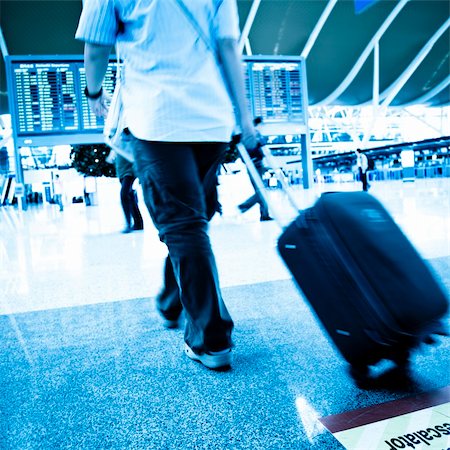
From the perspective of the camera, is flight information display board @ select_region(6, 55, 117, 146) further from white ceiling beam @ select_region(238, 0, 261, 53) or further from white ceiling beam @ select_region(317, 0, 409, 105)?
white ceiling beam @ select_region(317, 0, 409, 105)

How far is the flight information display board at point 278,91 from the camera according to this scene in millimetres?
12734

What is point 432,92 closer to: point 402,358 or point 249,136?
point 249,136

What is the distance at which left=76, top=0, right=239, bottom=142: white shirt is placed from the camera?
57.8 inches

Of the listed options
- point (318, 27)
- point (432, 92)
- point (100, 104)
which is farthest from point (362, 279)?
point (432, 92)

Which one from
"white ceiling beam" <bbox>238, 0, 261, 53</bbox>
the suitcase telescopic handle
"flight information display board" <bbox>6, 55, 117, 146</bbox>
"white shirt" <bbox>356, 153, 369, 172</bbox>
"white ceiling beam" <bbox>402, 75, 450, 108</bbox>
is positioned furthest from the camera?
"white ceiling beam" <bbox>402, 75, 450, 108</bbox>

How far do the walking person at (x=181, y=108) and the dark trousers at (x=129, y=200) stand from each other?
13.7 feet

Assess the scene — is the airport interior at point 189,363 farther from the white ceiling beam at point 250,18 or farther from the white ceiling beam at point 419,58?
the white ceiling beam at point 419,58

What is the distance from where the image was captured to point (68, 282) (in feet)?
10.0

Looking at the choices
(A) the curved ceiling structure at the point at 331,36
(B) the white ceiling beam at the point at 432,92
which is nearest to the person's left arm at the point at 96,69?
(A) the curved ceiling structure at the point at 331,36

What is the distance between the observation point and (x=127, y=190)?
5.84 m

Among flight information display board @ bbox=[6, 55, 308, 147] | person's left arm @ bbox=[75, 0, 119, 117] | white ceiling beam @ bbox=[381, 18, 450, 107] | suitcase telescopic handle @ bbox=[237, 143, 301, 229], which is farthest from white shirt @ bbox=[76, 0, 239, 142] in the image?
white ceiling beam @ bbox=[381, 18, 450, 107]

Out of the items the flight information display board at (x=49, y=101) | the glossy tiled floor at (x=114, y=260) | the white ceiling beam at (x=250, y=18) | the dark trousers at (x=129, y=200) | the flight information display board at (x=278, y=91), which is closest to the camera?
the glossy tiled floor at (x=114, y=260)

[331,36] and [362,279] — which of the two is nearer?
[362,279]

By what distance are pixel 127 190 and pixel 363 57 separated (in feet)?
84.6
